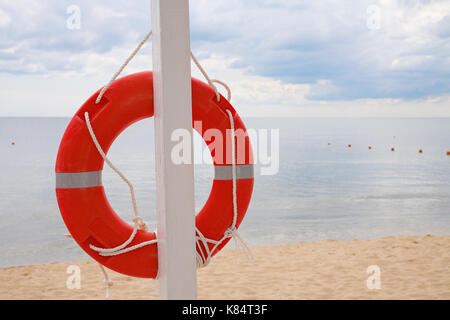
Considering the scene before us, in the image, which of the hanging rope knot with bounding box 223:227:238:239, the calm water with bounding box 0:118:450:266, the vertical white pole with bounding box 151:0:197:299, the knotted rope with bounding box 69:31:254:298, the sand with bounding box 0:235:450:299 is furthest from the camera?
the calm water with bounding box 0:118:450:266

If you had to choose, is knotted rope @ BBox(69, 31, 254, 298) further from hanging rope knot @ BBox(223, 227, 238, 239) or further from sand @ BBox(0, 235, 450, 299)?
sand @ BBox(0, 235, 450, 299)

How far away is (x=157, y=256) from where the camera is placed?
1.37 meters

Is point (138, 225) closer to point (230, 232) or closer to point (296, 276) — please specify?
point (230, 232)

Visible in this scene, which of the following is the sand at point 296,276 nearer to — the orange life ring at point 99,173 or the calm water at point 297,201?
the calm water at point 297,201

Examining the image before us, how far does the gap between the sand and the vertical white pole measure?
1.27 metres

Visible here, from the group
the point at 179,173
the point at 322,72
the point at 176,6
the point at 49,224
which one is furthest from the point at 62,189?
the point at 322,72

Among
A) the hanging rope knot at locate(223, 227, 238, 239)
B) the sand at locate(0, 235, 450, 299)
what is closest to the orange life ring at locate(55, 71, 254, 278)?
the hanging rope knot at locate(223, 227, 238, 239)

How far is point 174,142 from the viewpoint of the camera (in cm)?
113

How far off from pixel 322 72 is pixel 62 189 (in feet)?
74.3

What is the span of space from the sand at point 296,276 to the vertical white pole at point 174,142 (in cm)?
127

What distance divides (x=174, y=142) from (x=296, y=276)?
72.7 inches

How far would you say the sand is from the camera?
94.3 inches

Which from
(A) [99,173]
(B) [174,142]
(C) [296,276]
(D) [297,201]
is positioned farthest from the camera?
(D) [297,201]

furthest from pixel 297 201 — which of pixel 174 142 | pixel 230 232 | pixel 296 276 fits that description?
pixel 174 142
